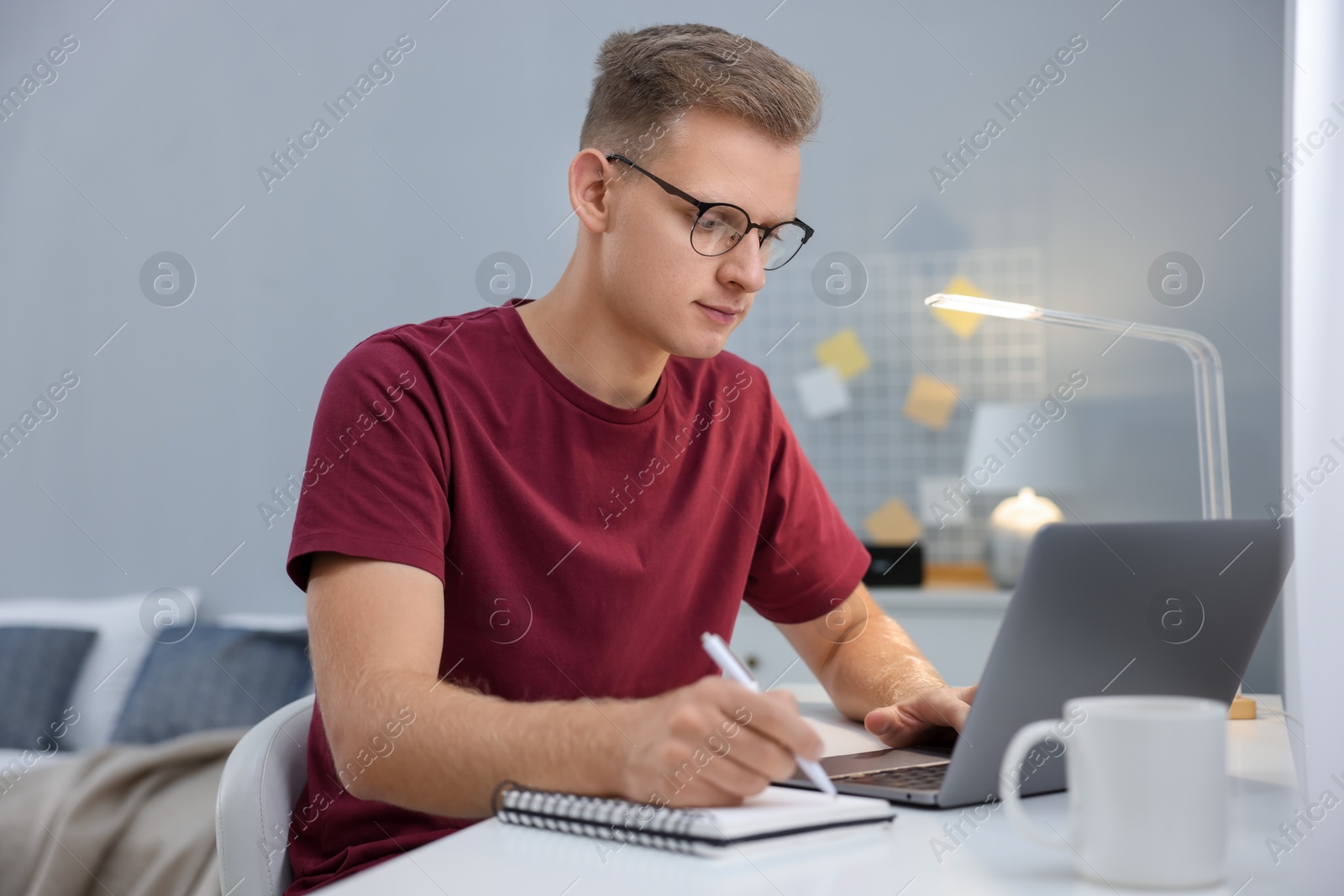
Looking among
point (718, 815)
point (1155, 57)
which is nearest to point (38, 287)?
point (1155, 57)

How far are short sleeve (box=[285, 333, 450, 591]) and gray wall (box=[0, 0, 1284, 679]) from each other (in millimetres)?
1987

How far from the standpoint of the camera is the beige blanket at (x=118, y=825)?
1.64 m

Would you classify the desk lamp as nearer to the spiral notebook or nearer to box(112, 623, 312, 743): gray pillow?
the spiral notebook

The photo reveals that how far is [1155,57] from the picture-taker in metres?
2.63

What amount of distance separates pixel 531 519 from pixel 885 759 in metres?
0.40

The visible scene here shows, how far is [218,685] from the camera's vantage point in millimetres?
2799

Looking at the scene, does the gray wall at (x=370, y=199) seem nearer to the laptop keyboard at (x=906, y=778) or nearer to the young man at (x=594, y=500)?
the young man at (x=594, y=500)

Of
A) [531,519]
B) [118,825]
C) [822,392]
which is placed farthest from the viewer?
[822,392]

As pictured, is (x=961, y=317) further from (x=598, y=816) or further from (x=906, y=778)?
(x=598, y=816)

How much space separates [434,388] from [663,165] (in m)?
0.32

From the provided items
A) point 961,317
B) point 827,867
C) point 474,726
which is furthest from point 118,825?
point 961,317

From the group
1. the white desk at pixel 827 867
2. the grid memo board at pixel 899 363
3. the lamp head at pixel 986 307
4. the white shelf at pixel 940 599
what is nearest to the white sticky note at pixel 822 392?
the grid memo board at pixel 899 363

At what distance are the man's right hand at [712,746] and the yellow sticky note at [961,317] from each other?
2.30 m

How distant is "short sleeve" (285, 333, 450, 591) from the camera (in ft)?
2.93
